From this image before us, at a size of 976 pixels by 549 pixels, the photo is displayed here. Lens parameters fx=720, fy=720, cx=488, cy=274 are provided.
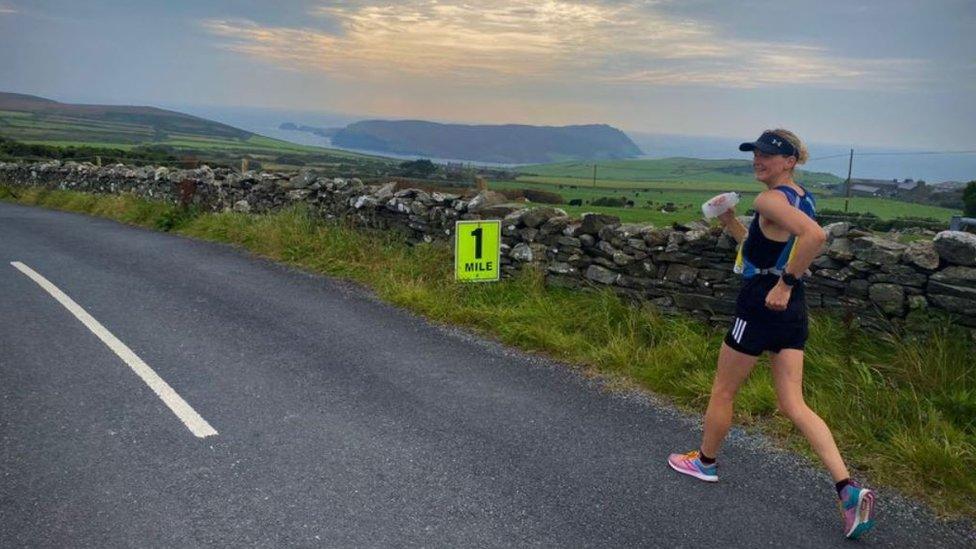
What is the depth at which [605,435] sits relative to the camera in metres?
5.35

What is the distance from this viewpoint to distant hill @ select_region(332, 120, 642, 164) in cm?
A: 5834

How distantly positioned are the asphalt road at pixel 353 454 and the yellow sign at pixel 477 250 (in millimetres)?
1319

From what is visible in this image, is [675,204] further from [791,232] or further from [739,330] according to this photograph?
[791,232]

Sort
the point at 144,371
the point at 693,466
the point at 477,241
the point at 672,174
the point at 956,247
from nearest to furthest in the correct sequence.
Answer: the point at 693,466
the point at 956,247
the point at 144,371
the point at 477,241
the point at 672,174

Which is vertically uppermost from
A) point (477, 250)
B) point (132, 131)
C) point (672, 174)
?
point (132, 131)

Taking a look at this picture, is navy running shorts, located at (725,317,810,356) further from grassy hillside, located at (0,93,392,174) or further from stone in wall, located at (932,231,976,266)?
grassy hillside, located at (0,93,392,174)

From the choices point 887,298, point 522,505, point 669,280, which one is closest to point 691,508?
point 522,505

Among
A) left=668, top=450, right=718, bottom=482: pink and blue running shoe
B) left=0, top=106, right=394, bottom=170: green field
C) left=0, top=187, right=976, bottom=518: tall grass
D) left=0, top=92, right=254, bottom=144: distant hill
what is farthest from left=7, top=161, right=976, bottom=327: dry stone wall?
left=0, top=92, right=254, bottom=144: distant hill

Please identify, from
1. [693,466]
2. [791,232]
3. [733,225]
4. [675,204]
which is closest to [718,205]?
[733,225]

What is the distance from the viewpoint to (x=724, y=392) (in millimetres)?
4543

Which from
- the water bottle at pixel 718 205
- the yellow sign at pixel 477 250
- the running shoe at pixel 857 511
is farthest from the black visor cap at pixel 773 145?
the yellow sign at pixel 477 250

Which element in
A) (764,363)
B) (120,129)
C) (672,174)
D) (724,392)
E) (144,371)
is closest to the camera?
(724,392)

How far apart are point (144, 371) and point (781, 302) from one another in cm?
520

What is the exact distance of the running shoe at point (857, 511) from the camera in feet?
12.9
